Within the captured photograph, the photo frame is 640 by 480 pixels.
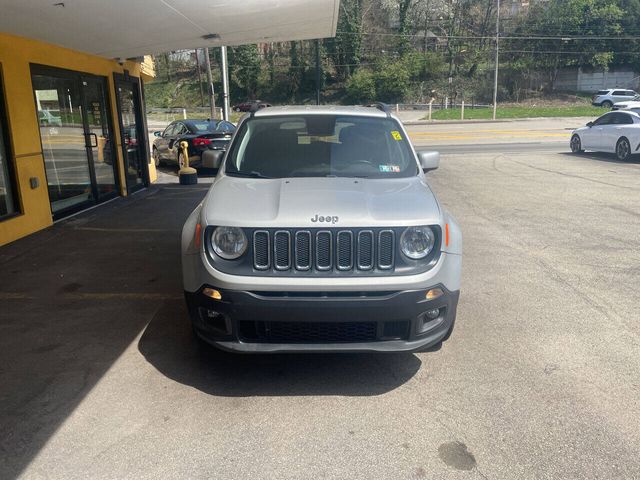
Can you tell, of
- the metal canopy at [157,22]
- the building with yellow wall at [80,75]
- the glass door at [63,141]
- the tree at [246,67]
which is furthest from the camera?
the tree at [246,67]

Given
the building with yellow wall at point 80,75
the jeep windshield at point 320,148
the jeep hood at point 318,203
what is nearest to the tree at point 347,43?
the building with yellow wall at point 80,75

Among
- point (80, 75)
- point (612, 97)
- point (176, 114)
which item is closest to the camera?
point (80, 75)

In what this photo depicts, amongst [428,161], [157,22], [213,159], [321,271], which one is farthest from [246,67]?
[321,271]

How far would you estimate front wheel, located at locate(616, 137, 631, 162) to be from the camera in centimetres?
1592

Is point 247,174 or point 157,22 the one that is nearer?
point 247,174

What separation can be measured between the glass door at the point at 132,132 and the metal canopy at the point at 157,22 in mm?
1319

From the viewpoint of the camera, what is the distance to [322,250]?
3.40m

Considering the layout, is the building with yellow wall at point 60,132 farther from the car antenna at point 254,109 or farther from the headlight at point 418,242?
the headlight at point 418,242

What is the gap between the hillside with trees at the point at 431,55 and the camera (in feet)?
194

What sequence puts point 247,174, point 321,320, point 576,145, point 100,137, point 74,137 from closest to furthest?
point 321,320 < point 247,174 < point 74,137 < point 100,137 < point 576,145

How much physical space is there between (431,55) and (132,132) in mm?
56225

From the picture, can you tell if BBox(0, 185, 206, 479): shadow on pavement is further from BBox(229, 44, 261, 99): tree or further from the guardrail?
BBox(229, 44, 261, 99): tree

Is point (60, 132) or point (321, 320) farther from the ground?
point (60, 132)

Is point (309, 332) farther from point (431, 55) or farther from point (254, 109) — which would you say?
point (431, 55)
